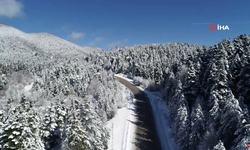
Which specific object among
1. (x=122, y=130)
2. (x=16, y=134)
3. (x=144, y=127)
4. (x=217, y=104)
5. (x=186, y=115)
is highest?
(x=217, y=104)

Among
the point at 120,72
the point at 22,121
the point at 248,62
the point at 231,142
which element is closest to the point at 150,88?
the point at 120,72

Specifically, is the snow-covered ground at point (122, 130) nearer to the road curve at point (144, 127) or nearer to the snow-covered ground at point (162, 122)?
the road curve at point (144, 127)

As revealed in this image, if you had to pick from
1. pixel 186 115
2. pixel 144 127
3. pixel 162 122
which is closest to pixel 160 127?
pixel 162 122

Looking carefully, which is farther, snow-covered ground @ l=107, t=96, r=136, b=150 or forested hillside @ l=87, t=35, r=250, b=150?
snow-covered ground @ l=107, t=96, r=136, b=150

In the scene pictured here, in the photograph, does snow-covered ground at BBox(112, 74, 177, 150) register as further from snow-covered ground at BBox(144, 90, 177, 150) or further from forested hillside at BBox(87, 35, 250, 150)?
forested hillside at BBox(87, 35, 250, 150)

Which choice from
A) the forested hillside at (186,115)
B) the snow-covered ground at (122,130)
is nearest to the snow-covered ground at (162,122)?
the forested hillside at (186,115)

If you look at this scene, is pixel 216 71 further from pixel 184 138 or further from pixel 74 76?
pixel 74 76

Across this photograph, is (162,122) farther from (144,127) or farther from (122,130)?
(122,130)

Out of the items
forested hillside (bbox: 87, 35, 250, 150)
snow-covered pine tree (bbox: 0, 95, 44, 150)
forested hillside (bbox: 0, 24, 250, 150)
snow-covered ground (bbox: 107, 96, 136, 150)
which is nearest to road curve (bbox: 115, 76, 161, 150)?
snow-covered ground (bbox: 107, 96, 136, 150)
